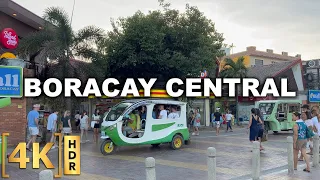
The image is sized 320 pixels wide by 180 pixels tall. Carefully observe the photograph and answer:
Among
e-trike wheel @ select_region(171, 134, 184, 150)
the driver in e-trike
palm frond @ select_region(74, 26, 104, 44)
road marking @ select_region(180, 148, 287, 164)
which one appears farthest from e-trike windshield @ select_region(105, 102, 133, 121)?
palm frond @ select_region(74, 26, 104, 44)

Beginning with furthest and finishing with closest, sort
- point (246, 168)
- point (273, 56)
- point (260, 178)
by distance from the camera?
point (273, 56) < point (246, 168) < point (260, 178)

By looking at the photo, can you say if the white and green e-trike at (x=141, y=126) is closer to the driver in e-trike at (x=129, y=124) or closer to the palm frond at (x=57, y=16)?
the driver in e-trike at (x=129, y=124)

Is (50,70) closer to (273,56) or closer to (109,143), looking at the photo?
(109,143)

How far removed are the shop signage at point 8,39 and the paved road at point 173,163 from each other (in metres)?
6.16

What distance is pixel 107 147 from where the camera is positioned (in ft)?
40.7

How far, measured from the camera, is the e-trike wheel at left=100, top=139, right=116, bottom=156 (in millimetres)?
12258

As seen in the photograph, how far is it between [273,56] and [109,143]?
4724 centimetres

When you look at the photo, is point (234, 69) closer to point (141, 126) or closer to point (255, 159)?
point (141, 126)

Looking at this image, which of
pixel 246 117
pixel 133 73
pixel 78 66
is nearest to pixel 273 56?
pixel 246 117

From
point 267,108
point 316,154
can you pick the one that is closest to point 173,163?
point 316,154

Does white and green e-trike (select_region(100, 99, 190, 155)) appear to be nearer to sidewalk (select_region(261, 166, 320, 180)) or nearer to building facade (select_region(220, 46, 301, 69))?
sidewalk (select_region(261, 166, 320, 180))

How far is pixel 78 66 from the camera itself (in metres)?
16.4

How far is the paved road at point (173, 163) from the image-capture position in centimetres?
887

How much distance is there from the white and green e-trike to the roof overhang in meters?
8.24
